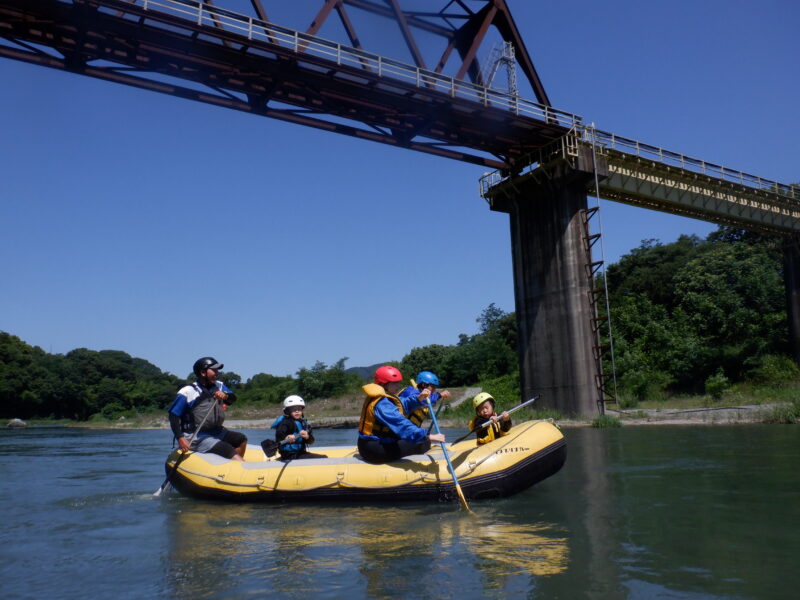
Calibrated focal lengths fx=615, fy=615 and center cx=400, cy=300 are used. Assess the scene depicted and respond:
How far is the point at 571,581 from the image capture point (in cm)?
438

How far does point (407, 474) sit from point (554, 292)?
1655cm

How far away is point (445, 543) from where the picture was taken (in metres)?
5.65

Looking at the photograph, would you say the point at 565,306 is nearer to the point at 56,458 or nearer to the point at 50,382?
the point at 56,458

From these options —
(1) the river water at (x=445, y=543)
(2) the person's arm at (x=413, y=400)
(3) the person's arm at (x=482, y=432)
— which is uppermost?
(2) the person's arm at (x=413, y=400)

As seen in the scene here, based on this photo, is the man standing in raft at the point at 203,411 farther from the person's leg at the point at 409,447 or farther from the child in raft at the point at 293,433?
the person's leg at the point at 409,447

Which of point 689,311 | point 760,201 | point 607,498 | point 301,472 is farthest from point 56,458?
point 689,311

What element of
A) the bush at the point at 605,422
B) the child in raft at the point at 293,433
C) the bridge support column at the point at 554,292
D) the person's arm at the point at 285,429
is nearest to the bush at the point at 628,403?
the bridge support column at the point at 554,292

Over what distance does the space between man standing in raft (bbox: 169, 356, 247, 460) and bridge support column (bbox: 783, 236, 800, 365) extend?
32.2m

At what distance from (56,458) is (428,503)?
1446cm

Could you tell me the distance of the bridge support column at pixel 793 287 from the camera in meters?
32.1

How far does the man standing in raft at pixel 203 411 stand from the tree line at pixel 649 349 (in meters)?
20.9

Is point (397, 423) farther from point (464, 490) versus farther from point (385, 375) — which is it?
point (464, 490)

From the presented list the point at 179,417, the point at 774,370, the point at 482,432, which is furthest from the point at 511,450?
the point at 774,370

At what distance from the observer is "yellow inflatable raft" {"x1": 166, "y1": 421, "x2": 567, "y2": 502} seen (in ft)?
25.0
